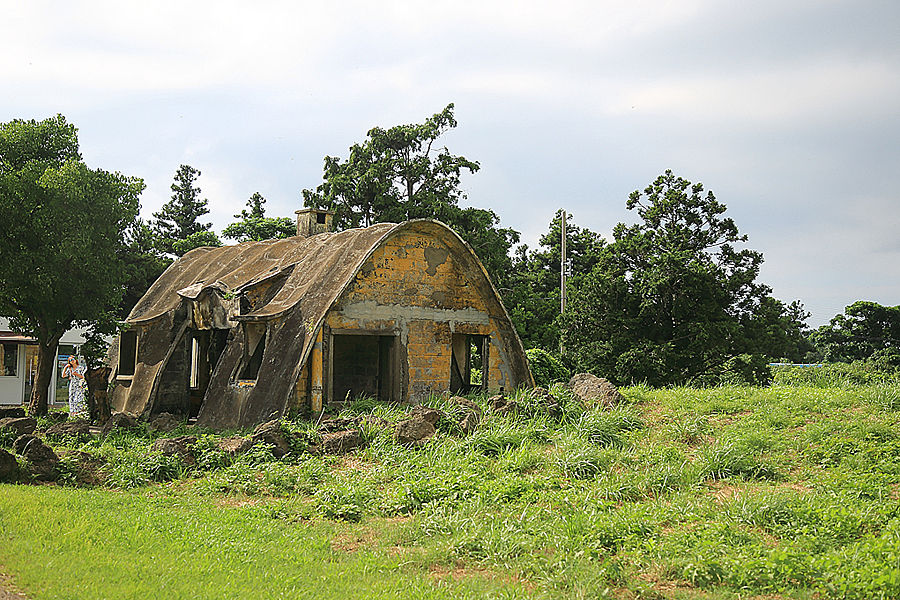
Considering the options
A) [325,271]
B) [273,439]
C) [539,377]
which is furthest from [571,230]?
[273,439]

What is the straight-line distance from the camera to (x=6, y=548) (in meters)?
6.06

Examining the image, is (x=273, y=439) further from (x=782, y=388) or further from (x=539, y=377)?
(x=539, y=377)

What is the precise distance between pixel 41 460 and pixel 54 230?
5588 millimetres

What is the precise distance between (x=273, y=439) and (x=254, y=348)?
13.3ft

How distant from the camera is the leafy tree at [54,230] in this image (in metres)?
13.1

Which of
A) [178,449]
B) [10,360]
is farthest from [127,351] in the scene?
[178,449]

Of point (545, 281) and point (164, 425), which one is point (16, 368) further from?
point (545, 281)

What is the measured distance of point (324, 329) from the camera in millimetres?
12961

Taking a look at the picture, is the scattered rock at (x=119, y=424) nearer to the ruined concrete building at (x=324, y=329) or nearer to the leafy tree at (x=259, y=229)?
the ruined concrete building at (x=324, y=329)

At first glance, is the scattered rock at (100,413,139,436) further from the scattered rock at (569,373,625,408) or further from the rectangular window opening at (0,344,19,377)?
the rectangular window opening at (0,344,19,377)

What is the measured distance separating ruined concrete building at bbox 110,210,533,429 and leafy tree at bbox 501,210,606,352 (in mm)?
8711

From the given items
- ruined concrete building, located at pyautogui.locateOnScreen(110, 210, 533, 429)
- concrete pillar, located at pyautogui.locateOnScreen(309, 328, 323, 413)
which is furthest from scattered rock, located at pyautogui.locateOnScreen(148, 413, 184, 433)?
concrete pillar, located at pyautogui.locateOnScreen(309, 328, 323, 413)

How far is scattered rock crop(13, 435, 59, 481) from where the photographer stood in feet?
29.5

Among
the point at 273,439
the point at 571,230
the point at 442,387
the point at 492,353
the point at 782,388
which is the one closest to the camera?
the point at 273,439
